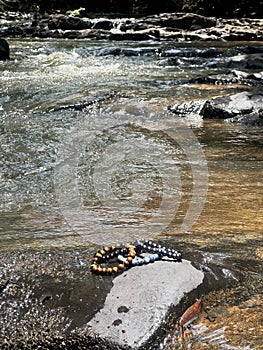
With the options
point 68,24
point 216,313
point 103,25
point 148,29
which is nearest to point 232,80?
point 216,313

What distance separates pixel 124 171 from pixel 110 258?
2.18m

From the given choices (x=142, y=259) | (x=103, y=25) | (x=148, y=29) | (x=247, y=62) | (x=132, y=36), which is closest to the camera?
(x=142, y=259)

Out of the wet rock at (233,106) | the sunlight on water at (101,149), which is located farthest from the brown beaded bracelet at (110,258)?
the wet rock at (233,106)

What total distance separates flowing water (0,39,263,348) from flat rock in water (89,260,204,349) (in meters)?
0.37

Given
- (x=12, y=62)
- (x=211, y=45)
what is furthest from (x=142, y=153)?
(x=211, y=45)

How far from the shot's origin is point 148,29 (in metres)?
17.7

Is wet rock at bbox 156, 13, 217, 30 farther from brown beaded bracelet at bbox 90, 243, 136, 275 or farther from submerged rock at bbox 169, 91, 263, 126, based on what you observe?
brown beaded bracelet at bbox 90, 243, 136, 275

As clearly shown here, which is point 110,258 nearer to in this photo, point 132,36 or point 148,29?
point 132,36

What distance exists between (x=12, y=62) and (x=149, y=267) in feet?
35.3

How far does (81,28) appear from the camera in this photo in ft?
63.4

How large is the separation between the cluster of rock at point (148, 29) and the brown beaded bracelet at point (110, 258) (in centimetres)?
1526

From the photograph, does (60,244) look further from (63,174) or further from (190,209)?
(63,174)

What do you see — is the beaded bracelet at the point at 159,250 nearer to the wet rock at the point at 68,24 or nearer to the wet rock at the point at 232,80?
the wet rock at the point at 232,80

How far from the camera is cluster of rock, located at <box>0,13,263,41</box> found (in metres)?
16.7
